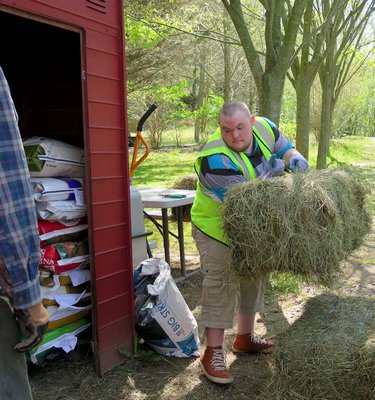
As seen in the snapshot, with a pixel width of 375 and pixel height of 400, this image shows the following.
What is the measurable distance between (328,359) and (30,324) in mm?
1759

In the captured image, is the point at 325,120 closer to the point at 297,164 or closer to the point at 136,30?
the point at 136,30

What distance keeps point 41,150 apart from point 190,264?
127 inches

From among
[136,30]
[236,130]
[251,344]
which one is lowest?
[251,344]

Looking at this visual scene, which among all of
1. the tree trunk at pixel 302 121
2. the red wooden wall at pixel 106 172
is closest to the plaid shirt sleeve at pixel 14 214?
the red wooden wall at pixel 106 172

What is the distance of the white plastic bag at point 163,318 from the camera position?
3566mm

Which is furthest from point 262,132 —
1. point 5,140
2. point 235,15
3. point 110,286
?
point 235,15

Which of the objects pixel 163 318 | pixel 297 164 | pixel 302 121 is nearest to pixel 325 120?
pixel 302 121

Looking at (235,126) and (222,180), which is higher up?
(235,126)

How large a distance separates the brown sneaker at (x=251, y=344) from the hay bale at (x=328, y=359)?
54 cm

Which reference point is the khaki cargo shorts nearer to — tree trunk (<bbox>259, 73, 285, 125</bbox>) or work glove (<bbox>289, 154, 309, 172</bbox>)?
work glove (<bbox>289, 154, 309, 172</bbox>)

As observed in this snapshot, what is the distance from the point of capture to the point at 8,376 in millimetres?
1588

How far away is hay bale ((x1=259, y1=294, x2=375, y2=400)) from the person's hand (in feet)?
5.56

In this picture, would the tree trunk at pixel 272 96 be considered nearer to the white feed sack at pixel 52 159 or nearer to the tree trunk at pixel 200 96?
the white feed sack at pixel 52 159

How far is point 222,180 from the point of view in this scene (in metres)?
3.01
